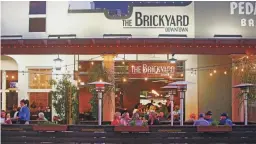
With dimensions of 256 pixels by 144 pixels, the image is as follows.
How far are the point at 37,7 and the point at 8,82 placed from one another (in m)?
3.35

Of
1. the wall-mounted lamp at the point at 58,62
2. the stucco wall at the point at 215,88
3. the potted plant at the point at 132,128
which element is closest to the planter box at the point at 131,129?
the potted plant at the point at 132,128

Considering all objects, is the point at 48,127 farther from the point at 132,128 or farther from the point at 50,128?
the point at 132,128

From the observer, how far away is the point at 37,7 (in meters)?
16.9

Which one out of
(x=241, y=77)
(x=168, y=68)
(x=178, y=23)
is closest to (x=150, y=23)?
(x=178, y=23)

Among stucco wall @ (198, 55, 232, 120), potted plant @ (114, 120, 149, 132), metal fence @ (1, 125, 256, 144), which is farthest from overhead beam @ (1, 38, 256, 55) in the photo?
potted plant @ (114, 120, 149, 132)

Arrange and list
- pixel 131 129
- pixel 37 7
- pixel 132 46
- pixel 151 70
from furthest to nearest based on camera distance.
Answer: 1. pixel 151 70
2. pixel 37 7
3. pixel 132 46
4. pixel 131 129

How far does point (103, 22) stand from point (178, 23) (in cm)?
238

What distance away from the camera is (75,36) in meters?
16.2

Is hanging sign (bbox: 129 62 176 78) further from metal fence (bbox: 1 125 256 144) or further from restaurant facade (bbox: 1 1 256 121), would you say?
metal fence (bbox: 1 125 256 144)

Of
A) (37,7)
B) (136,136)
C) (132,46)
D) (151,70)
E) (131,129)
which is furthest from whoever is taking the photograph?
(151,70)

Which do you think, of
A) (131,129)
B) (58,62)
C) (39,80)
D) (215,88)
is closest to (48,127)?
(131,129)

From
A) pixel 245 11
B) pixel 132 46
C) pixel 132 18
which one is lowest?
pixel 132 46

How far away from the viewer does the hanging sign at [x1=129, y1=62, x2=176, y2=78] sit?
17328mm

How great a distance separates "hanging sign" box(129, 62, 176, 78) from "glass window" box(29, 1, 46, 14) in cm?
344
